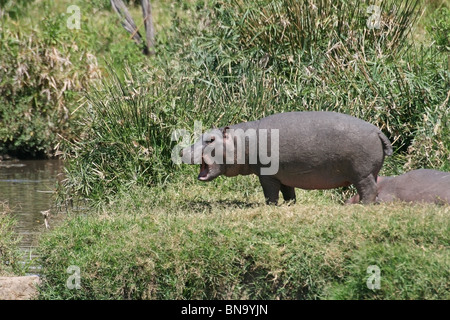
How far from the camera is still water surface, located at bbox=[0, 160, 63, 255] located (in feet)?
29.0

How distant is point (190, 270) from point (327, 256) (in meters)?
0.98

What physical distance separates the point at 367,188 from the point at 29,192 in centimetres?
581

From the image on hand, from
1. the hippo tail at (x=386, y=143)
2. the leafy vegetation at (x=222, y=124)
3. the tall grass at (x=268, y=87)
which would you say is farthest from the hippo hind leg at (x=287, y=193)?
the tall grass at (x=268, y=87)

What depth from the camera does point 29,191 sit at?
452 inches

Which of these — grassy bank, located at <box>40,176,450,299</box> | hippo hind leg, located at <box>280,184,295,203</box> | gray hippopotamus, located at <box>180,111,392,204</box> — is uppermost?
gray hippopotamus, located at <box>180,111,392,204</box>

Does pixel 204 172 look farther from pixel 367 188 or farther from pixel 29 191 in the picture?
pixel 29 191

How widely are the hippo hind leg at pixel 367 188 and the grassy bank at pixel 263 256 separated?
52 centimetres

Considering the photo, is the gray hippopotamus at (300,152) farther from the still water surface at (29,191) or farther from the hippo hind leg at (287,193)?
the still water surface at (29,191)

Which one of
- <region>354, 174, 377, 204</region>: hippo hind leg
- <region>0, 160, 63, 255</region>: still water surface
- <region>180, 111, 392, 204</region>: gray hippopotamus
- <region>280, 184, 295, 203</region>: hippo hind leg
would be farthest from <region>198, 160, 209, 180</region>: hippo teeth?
<region>0, 160, 63, 255</region>: still water surface

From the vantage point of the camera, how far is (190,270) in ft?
19.4

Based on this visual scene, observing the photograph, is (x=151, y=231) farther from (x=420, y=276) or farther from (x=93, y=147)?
(x=93, y=147)

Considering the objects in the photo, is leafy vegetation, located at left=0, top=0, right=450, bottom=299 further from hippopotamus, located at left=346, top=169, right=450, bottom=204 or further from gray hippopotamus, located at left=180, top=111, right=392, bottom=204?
hippopotamus, located at left=346, top=169, right=450, bottom=204

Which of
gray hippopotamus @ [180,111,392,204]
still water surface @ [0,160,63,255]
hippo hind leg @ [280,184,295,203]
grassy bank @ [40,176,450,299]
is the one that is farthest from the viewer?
still water surface @ [0,160,63,255]

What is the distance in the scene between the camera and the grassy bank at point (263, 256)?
222 inches
